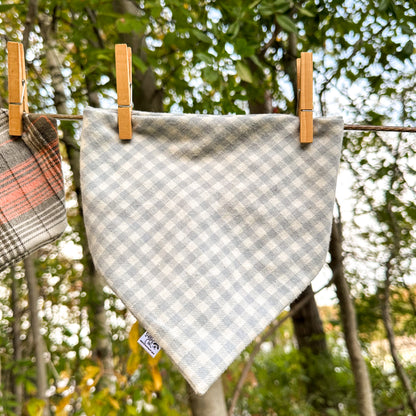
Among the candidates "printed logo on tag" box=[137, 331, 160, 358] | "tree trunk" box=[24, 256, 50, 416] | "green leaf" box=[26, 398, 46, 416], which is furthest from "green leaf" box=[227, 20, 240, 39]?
"green leaf" box=[26, 398, 46, 416]

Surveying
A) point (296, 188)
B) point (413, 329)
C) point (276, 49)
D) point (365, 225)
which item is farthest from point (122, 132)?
point (413, 329)

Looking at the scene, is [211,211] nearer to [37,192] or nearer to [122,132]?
[122,132]

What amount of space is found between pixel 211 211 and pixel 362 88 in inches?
45.2

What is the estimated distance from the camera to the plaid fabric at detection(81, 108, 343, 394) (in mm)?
657

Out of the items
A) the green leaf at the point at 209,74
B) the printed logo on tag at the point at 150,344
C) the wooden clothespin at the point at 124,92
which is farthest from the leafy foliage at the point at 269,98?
the printed logo on tag at the point at 150,344

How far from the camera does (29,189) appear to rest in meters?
0.78

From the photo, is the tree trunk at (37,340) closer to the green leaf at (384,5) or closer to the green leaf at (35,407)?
the green leaf at (35,407)

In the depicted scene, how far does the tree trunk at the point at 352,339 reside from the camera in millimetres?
1480

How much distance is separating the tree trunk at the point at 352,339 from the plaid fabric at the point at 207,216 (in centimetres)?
79

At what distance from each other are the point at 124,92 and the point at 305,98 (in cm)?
29

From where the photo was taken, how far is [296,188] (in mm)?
717

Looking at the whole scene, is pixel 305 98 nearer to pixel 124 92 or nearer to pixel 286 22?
pixel 124 92

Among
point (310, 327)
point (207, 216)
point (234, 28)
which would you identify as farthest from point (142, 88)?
point (310, 327)

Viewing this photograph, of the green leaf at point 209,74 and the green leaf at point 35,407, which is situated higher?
the green leaf at point 209,74
